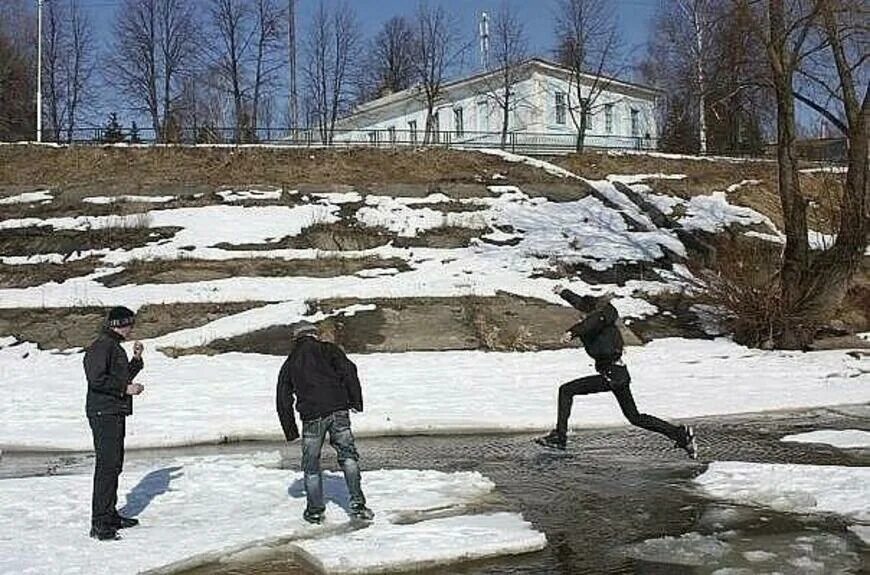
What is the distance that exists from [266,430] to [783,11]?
1577 centimetres

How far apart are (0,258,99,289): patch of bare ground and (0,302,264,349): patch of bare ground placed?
256 centimetres

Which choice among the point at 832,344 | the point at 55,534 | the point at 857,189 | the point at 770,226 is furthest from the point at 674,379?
the point at 770,226

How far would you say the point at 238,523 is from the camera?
8.76 meters

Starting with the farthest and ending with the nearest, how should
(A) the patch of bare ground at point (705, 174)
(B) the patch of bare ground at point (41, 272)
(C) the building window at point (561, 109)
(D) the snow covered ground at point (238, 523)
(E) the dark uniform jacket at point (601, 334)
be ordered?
(C) the building window at point (561, 109) → (A) the patch of bare ground at point (705, 174) → (B) the patch of bare ground at point (41, 272) → (E) the dark uniform jacket at point (601, 334) → (D) the snow covered ground at point (238, 523)

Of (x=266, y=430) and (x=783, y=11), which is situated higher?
(x=783, y=11)

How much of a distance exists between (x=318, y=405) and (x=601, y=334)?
417 centimetres

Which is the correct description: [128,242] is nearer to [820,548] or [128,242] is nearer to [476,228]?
[476,228]

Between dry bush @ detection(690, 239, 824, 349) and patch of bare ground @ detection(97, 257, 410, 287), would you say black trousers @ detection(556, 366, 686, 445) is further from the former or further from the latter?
patch of bare ground @ detection(97, 257, 410, 287)

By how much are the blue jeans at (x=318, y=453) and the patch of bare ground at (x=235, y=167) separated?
2684 centimetres

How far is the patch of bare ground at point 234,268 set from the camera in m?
26.1

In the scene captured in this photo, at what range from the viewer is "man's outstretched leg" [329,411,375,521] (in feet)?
28.7

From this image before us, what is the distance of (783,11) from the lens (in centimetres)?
2288

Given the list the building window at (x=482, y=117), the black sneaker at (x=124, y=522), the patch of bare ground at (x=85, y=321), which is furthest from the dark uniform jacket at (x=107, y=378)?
the building window at (x=482, y=117)

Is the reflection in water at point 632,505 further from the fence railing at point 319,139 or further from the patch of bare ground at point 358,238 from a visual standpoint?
the fence railing at point 319,139
